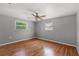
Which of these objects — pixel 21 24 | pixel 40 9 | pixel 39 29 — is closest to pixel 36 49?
pixel 39 29

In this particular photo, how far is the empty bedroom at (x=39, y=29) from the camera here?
111 cm

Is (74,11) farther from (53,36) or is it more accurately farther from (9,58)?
(9,58)

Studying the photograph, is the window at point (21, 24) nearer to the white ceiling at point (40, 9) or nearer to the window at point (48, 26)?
the white ceiling at point (40, 9)

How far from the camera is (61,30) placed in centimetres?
120

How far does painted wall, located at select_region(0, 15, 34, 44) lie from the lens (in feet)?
3.78

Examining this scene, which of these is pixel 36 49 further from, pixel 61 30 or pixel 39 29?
pixel 61 30

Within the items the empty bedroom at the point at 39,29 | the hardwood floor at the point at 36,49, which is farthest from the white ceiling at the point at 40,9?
the hardwood floor at the point at 36,49

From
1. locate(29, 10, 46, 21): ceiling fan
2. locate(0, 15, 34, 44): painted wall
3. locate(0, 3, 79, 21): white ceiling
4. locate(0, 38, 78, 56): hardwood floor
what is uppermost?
locate(0, 3, 79, 21): white ceiling

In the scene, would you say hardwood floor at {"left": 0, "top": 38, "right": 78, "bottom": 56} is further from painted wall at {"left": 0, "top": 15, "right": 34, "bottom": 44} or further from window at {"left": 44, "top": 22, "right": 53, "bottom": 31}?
window at {"left": 44, "top": 22, "right": 53, "bottom": 31}

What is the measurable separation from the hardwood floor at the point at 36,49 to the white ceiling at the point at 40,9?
1.53ft

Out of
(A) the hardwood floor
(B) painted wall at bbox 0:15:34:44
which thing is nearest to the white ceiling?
(B) painted wall at bbox 0:15:34:44

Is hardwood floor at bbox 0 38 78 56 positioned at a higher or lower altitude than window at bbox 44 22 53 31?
lower

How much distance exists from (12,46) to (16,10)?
1.86 feet

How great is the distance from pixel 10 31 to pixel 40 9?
1.92ft
